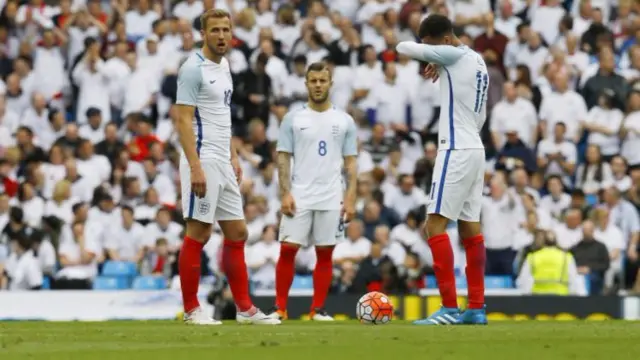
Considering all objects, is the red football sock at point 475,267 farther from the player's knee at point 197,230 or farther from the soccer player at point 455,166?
the player's knee at point 197,230

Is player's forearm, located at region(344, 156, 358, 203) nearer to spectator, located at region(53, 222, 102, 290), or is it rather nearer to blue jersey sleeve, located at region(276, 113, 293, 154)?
blue jersey sleeve, located at region(276, 113, 293, 154)

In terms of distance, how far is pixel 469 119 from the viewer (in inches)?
535

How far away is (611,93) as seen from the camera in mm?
25984

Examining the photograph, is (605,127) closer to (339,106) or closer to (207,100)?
(339,106)

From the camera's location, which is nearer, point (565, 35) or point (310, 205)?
point (310, 205)

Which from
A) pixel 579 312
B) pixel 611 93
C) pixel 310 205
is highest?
pixel 611 93

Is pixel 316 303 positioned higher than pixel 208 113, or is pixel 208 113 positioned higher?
pixel 208 113

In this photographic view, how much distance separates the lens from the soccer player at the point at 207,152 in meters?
13.5

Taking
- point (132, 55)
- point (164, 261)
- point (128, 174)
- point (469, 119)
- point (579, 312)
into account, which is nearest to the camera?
point (469, 119)

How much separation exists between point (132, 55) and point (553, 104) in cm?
689

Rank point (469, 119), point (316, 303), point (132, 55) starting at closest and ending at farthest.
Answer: point (469, 119)
point (316, 303)
point (132, 55)

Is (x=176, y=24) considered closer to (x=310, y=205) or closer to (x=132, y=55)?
(x=132, y=55)

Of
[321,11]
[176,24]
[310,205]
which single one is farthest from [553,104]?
[310,205]

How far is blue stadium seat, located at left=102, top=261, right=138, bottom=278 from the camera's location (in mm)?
22422
